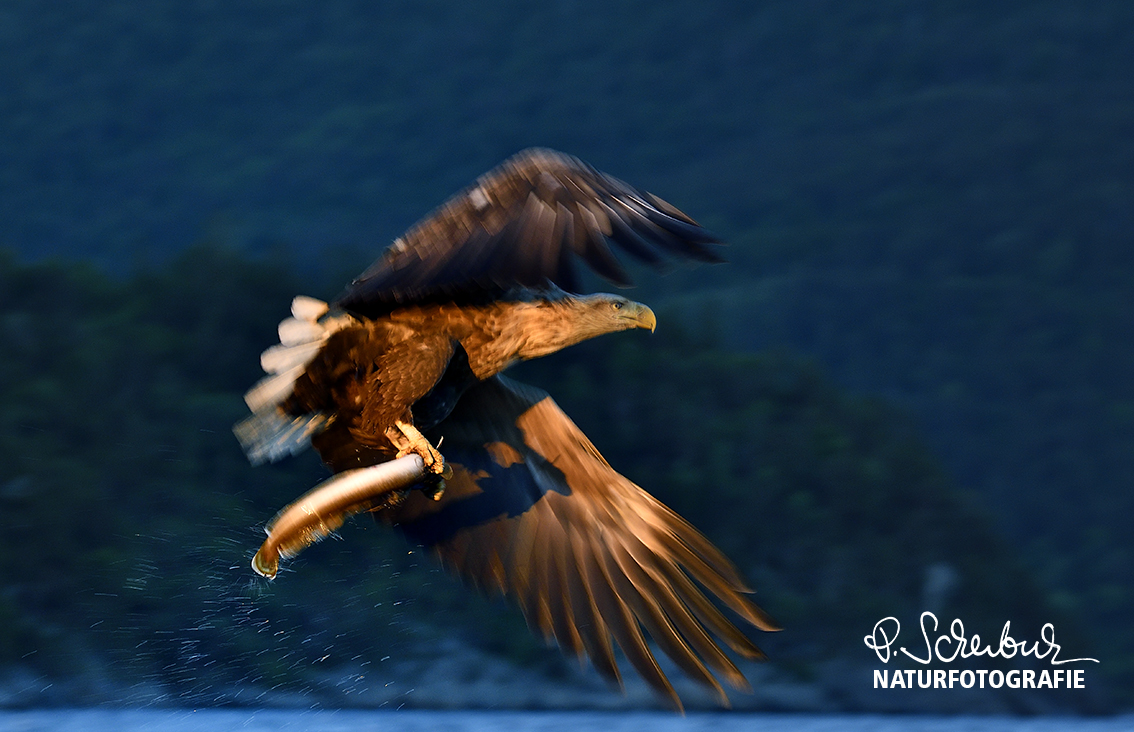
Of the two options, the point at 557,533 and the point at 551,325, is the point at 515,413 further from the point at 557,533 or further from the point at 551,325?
the point at 551,325

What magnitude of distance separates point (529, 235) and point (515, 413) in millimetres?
1369

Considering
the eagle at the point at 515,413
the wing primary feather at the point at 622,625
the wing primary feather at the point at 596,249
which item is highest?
the wing primary feather at the point at 596,249

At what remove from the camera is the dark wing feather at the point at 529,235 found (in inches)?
136

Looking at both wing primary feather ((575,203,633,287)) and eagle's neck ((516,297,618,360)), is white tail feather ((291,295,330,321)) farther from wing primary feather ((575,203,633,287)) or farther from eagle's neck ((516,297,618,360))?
wing primary feather ((575,203,633,287))

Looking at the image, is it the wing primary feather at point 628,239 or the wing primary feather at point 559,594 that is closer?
the wing primary feather at point 628,239

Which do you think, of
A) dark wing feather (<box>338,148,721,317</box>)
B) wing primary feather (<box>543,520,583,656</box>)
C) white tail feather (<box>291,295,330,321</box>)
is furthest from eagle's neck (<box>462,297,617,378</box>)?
wing primary feather (<box>543,520,583,656</box>)

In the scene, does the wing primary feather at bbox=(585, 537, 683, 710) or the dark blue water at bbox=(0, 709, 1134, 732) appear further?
the dark blue water at bbox=(0, 709, 1134, 732)

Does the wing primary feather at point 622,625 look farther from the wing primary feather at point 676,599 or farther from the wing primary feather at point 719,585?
the wing primary feather at point 719,585

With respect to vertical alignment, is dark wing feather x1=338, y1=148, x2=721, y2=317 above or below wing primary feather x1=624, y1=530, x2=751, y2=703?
above

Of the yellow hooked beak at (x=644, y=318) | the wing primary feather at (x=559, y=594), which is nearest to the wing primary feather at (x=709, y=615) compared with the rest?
the wing primary feather at (x=559, y=594)

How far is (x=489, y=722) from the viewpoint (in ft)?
27.5

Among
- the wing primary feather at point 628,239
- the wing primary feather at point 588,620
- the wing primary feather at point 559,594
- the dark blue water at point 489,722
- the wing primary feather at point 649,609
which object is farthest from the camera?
the dark blue water at point 489,722

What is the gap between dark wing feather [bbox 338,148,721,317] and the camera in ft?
11.3

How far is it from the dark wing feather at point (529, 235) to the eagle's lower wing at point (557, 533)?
42.8 inches
